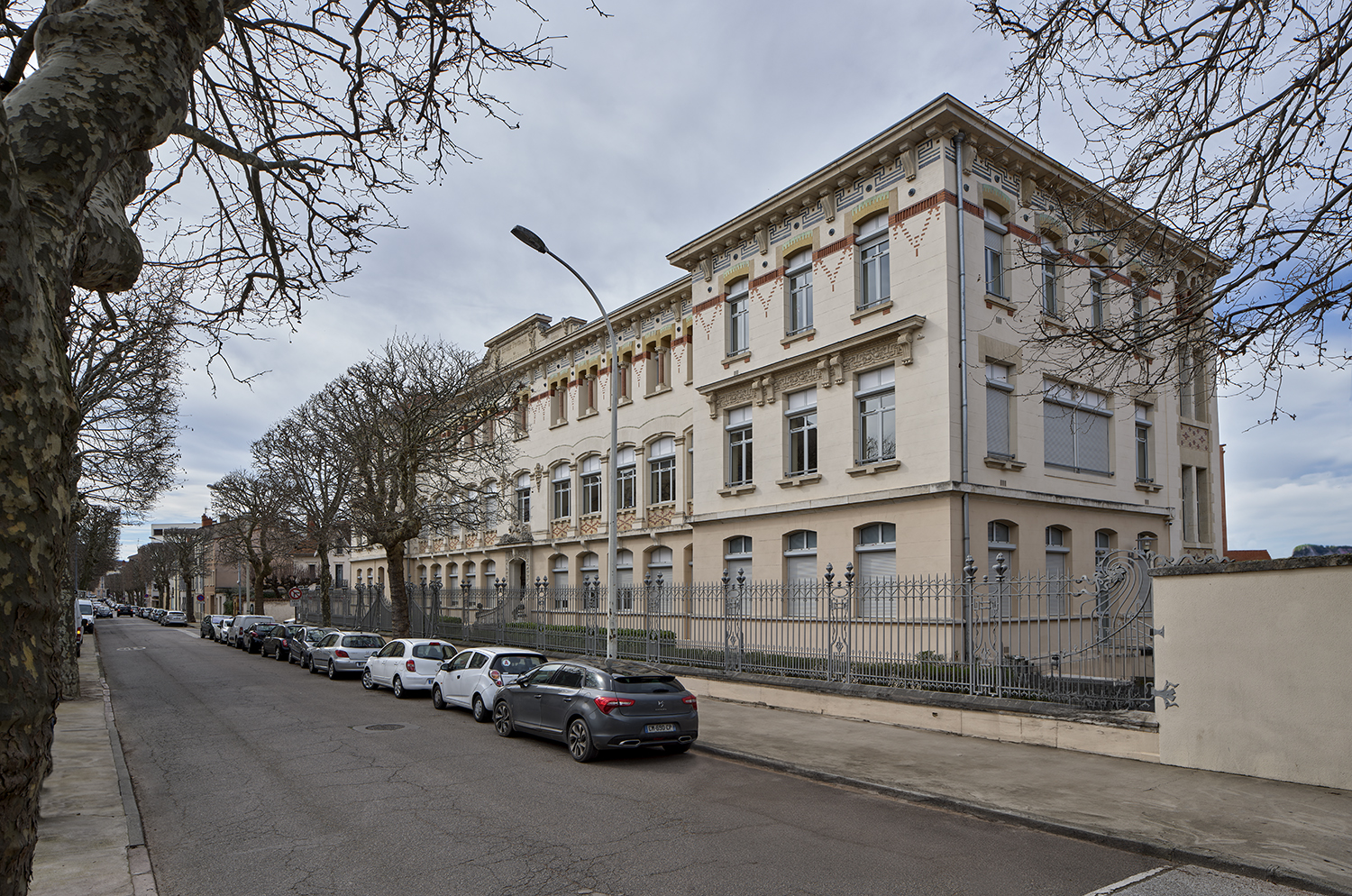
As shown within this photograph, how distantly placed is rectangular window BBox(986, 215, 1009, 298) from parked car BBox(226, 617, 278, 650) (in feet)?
111

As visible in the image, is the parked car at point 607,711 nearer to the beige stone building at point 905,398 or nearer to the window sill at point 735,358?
the beige stone building at point 905,398

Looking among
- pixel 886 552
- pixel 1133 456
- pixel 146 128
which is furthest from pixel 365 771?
pixel 1133 456

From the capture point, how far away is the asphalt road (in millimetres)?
6812

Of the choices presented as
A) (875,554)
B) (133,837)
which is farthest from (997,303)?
(133,837)

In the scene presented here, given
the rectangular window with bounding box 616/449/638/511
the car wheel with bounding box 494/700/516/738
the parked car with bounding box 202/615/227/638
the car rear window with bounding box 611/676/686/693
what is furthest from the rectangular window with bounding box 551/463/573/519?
the parked car with bounding box 202/615/227/638

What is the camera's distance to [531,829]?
8.25m

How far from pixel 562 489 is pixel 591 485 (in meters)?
2.43

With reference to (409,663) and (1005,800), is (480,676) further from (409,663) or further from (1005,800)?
(1005,800)

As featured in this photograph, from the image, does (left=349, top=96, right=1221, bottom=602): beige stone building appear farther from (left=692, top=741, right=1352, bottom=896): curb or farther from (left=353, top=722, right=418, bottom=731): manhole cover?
(left=692, top=741, right=1352, bottom=896): curb

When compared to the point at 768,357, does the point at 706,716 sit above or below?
below

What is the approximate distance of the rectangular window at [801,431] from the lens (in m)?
21.6

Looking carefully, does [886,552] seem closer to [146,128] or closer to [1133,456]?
[1133,456]

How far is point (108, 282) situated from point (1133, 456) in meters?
23.7

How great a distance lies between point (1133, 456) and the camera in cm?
2247
